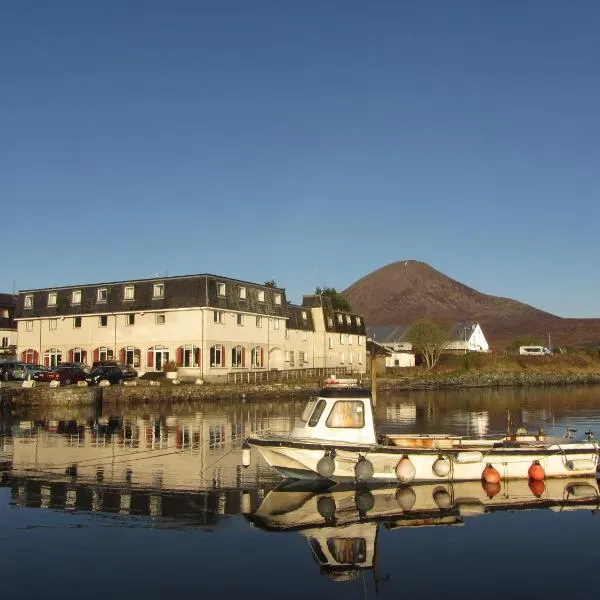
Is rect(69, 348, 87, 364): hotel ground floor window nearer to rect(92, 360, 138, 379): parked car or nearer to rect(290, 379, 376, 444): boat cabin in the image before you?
rect(92, 360, 138, 379): parked car

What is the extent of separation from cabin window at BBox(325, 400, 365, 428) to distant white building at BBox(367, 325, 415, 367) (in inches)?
3205

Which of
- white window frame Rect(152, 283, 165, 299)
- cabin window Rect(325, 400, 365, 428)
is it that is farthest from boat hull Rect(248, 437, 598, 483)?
white window frame Rect(152, 283, 165, 299)

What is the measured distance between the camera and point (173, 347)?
63906 millimetres

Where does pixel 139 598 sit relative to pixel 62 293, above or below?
below

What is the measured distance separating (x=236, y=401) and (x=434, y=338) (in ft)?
165

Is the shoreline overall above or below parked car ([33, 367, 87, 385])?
below

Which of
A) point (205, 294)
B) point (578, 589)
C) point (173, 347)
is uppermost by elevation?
point (205, 294)

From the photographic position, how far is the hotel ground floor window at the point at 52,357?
70688 mm

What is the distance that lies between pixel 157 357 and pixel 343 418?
4632cm

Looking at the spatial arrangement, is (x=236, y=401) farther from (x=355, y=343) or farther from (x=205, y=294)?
(x=355, y=343)

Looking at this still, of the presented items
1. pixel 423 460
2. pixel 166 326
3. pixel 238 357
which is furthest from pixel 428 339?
pixel 423 460

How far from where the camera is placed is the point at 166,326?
211 ft

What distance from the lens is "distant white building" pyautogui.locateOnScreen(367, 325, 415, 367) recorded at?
10925 centimetres

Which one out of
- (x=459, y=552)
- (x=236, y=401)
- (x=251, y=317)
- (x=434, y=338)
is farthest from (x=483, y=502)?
(x=434, y=338)
